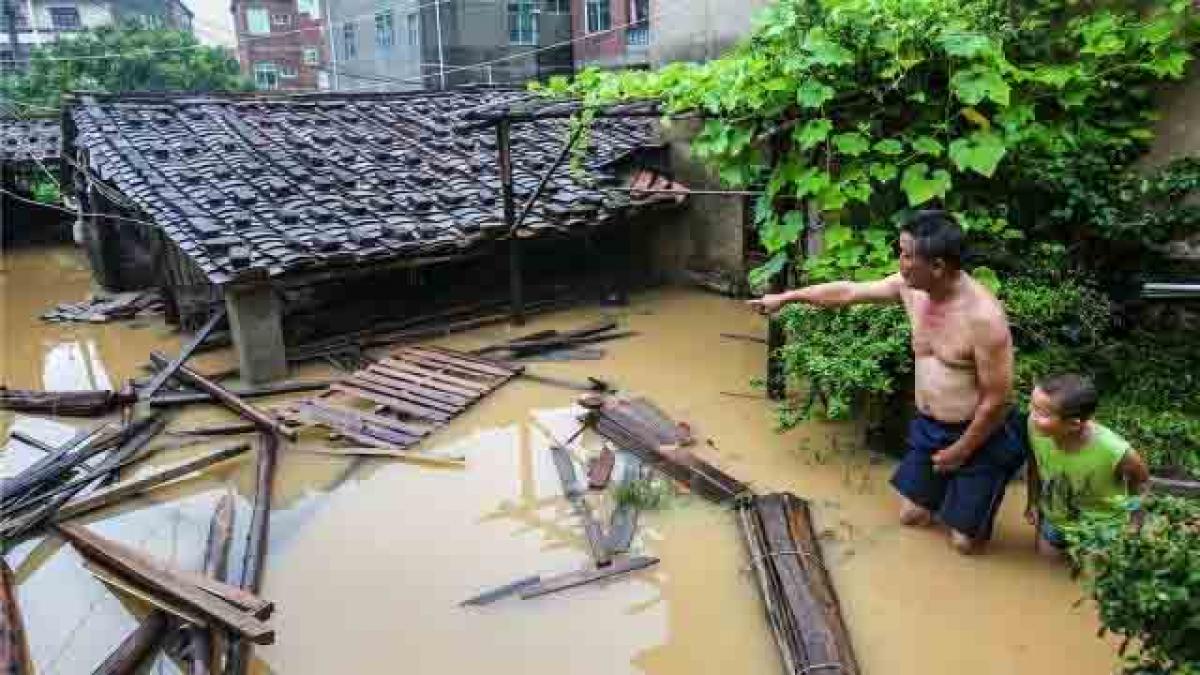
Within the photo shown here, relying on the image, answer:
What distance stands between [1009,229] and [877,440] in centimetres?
216

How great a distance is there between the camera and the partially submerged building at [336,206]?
8.99 m

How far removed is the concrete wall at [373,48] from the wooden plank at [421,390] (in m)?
18.4

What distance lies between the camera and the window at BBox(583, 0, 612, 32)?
1042 inches

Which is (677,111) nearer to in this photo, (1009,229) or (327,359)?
(1009,229)

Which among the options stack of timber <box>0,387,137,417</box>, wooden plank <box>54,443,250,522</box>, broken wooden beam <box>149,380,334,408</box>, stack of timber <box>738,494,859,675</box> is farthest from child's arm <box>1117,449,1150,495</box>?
stack of timber <box>0,387,137,417</box>

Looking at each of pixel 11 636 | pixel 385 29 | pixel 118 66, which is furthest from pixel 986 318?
pixel 118 66

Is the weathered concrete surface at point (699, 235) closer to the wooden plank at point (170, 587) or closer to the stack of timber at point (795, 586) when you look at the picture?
the stack of timber at point (795, 586)

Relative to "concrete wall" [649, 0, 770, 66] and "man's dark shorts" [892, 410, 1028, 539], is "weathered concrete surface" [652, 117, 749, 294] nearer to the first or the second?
"concrete wall" [649, 0, 770, 66]

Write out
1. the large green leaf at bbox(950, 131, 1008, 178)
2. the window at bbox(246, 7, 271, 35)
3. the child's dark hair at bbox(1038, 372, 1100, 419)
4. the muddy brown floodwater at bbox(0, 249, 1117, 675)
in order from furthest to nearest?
the window at bbox(246, 7, 271, 35) → the large green leaf at bbox(950, 131, 1008, 178) → the muddy brown floodwater at bbox(0, 249, 1117, 675) → the child's dark hair at bbox(1038, 372, 1100, 419)

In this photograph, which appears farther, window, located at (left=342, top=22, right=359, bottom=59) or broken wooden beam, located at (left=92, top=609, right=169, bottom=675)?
window, located at (left=342, top=22, right=359, bottom=59)

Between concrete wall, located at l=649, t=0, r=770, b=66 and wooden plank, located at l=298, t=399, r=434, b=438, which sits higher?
concrete wall, located at l=649, t=0, r=770, b=66

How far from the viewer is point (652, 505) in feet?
19.2

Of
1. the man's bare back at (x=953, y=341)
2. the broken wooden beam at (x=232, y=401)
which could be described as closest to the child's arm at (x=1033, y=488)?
the man's bare back at (x=953, y=341)

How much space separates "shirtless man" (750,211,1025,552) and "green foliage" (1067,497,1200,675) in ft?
4.66
